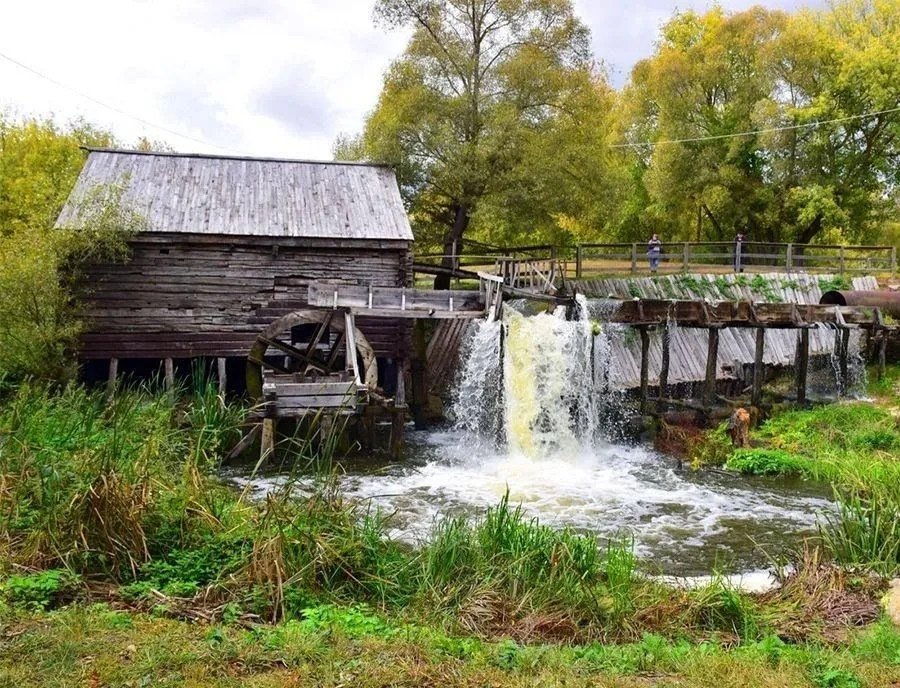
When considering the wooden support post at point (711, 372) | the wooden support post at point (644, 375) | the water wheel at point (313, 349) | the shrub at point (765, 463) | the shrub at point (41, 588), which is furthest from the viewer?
the wooden support post at point (644, 375)

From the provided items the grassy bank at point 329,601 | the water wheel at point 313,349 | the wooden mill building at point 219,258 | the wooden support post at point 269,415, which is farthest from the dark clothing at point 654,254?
the grassy bank at point 329,601

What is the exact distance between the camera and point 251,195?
16.2 metres

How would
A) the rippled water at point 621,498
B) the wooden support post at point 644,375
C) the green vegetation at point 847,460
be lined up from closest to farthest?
the green vegetation at point 847,460 < the rippled water at point 621,498 < the wooden support post at point 644,375

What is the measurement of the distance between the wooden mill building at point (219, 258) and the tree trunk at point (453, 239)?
4.07 metres

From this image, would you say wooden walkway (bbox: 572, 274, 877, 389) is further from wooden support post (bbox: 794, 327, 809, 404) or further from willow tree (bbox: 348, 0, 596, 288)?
willow tree (bbox: 348, 0, 596, 288)

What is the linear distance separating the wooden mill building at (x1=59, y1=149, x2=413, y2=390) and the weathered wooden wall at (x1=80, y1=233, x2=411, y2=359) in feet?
0.07

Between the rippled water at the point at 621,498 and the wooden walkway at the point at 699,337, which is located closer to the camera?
the rippled water at the point at 621,498

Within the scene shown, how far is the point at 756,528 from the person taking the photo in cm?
907

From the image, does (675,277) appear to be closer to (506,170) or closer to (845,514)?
(506,170)

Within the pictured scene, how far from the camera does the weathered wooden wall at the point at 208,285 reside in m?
14.6

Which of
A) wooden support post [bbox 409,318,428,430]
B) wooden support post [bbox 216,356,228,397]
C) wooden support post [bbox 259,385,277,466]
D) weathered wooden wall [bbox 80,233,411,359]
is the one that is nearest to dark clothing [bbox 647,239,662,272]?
wooden support post [bbox 409,318,428,430]

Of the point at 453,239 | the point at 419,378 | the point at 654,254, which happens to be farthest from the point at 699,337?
the point at 419,378

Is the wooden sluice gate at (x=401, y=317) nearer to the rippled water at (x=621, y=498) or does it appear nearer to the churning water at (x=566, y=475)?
the churning water at (x=566, y=475)

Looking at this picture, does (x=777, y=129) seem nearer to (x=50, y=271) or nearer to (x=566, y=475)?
(x=566, y=475)
